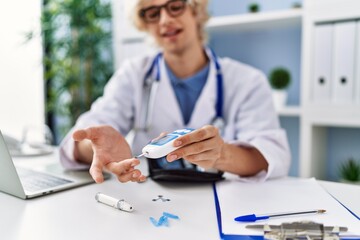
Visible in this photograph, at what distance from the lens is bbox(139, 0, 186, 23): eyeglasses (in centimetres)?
117

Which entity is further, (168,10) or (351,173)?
(351,173)

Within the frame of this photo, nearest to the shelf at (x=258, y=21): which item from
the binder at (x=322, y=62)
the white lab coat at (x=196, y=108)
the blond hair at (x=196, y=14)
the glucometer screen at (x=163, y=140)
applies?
the binder at (x=322, y=62)

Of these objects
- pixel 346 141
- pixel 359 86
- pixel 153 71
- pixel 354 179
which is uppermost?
pixel 153 71

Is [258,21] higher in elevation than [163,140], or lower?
higher

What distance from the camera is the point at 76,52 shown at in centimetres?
239

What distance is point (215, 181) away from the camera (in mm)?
871

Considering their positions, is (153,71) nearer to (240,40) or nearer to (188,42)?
(188,42)

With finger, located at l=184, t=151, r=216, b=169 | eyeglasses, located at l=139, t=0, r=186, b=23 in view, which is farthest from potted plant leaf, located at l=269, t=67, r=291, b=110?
finger, located at l=184, t=151, r=216, b=169

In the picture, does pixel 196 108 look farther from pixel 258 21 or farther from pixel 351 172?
pixel 351 172

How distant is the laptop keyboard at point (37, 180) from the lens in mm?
823

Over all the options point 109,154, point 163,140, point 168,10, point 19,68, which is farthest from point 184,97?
point 19,68

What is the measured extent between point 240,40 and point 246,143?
122 centimetres

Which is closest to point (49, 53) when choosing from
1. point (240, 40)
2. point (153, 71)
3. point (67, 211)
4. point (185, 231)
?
point (240, 40)

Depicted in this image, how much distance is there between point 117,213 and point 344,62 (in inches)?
46.9
